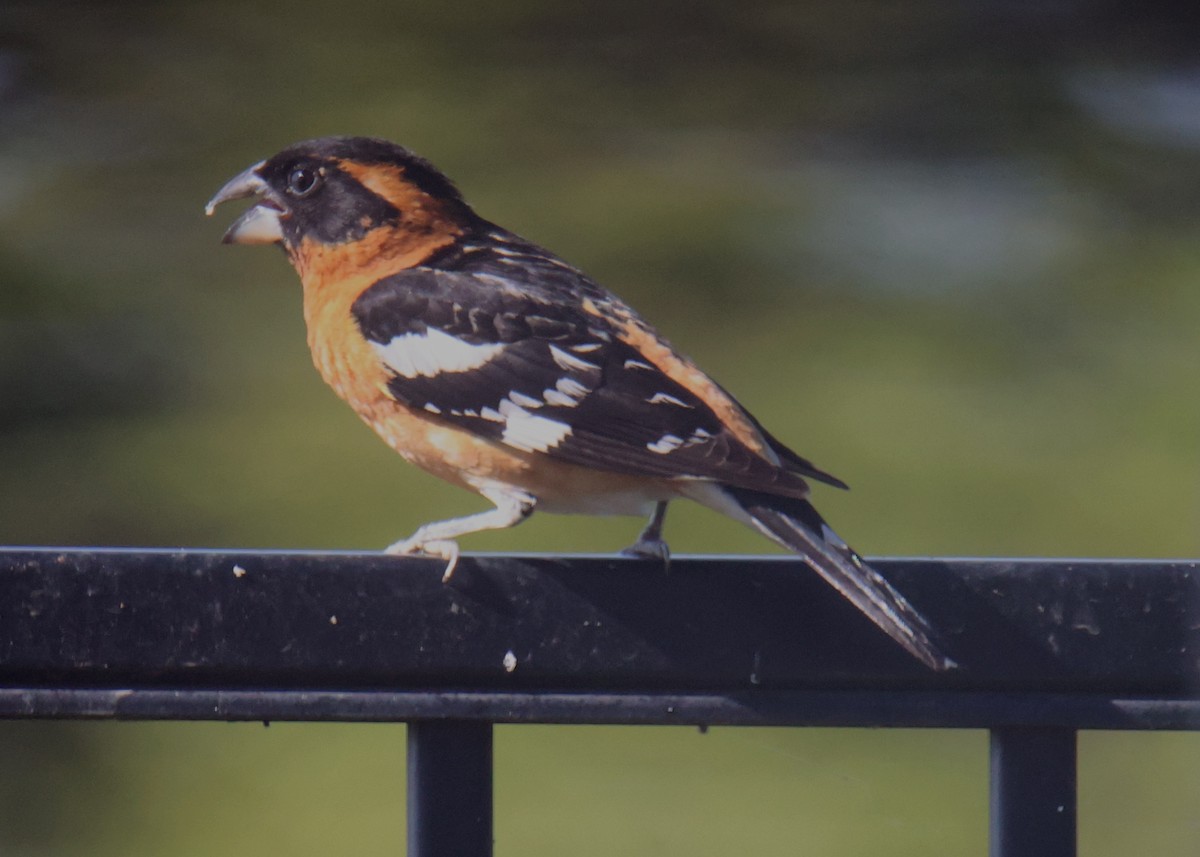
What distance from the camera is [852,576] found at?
901mm

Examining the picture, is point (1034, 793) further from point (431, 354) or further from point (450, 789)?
point (431, 354)

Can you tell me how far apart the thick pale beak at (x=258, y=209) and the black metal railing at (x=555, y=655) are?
0.67 m

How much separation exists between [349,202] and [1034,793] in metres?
0.91

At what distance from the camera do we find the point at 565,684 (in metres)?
0.88

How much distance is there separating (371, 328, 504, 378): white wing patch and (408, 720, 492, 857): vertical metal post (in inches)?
18.0

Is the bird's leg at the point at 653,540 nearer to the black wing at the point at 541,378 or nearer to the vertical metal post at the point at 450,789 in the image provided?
the black wing at the point at 541,378

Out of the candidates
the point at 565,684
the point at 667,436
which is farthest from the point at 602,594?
the point at 667,436

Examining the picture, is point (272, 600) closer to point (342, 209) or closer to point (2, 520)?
point (342, 209)

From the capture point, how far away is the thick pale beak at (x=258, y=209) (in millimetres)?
1466

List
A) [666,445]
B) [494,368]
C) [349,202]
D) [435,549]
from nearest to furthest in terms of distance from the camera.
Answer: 1. [435,549]
2. [666,445]
3. [494,368]
4. [349,202]

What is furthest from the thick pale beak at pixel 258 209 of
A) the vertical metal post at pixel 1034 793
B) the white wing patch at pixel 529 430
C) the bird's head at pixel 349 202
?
the vertical metal post at pixel 1034 793

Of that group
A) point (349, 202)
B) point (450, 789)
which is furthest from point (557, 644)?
point (349, 202)

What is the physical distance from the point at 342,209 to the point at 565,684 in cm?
74

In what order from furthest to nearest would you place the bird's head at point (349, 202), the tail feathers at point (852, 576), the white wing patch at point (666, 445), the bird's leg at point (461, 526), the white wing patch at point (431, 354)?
the bird's head at point (349, 202)
the white wing patch at point (431, 354)
the white wing patch at point (666, 445)
the bird's leg at point (461, 526)
the tail feathers at point (852, 576)
